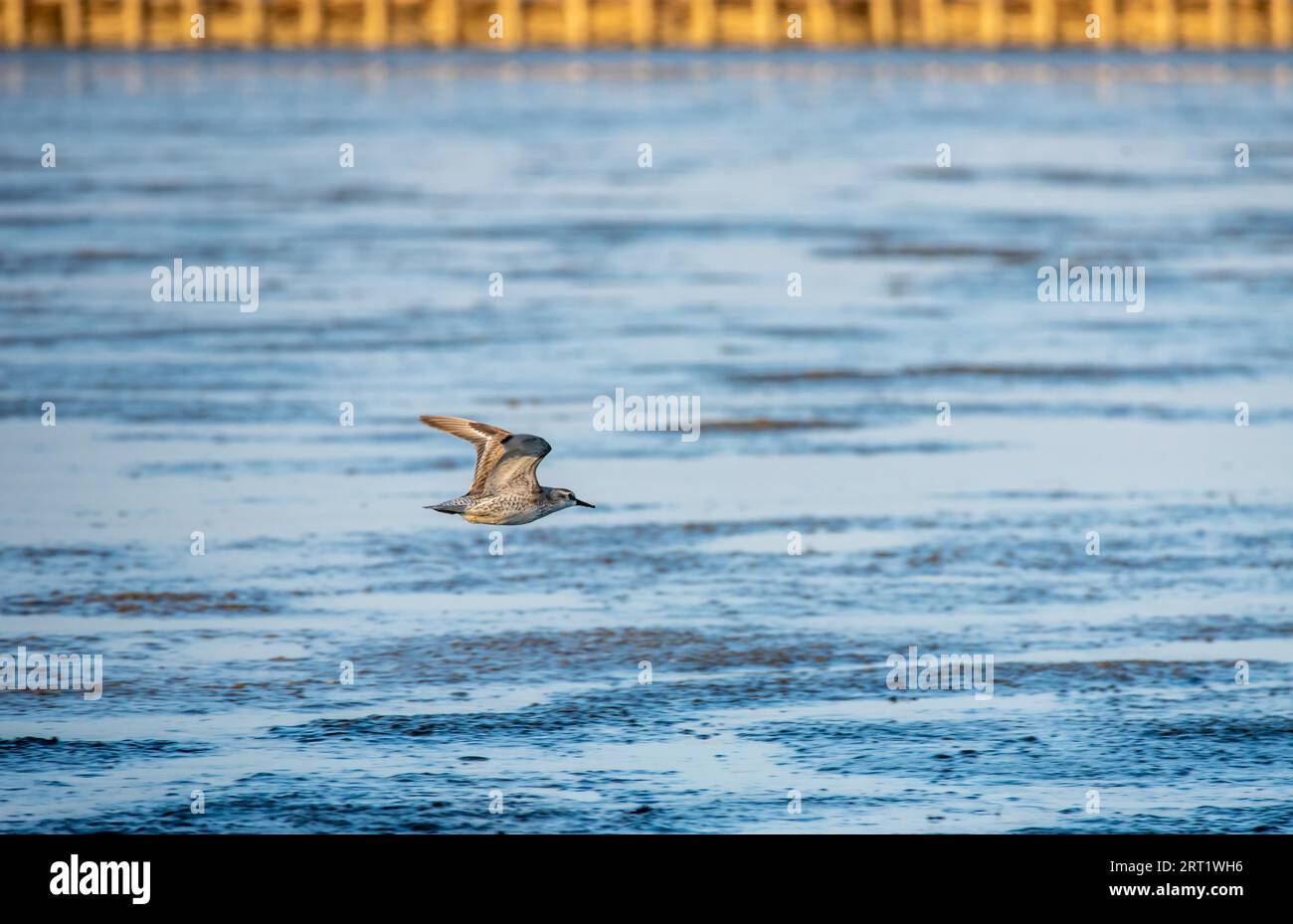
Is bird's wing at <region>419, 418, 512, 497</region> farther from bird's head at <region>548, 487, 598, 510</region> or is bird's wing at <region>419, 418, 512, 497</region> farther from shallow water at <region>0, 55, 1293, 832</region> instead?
shallow water at <region>0, 55, 1293, 832</region>

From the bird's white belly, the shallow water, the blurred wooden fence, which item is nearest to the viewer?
the shallow water

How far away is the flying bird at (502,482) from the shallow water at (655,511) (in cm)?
93

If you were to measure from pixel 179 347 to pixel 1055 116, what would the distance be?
2883 centimetres

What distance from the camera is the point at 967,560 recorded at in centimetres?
1391

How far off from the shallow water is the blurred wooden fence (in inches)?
1739

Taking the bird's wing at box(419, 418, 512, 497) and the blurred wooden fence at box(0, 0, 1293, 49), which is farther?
the blurred wooden fence at box(0, 0, 1293, 49)

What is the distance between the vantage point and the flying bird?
34.4ft

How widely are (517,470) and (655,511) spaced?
4385 millimetres

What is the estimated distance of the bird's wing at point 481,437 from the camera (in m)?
10.3

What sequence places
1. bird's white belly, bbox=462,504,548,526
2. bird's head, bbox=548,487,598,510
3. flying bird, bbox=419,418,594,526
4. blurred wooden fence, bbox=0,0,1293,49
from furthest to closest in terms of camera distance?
1. blurred wooden fence, bbox=0,0,1293,49
2. bird's head, bbox=548,487,598,510
3. bird's white belly, bbox=462,504,548,526
4. flying bird, bbox=419,418,594,526

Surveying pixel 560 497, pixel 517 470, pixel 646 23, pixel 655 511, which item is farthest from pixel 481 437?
pixel 646 23

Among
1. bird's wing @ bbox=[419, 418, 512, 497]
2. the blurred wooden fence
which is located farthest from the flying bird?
the blurred wooden fence

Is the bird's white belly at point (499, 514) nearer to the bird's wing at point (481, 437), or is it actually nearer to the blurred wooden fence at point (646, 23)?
the bird's wing at point (481, 437)
